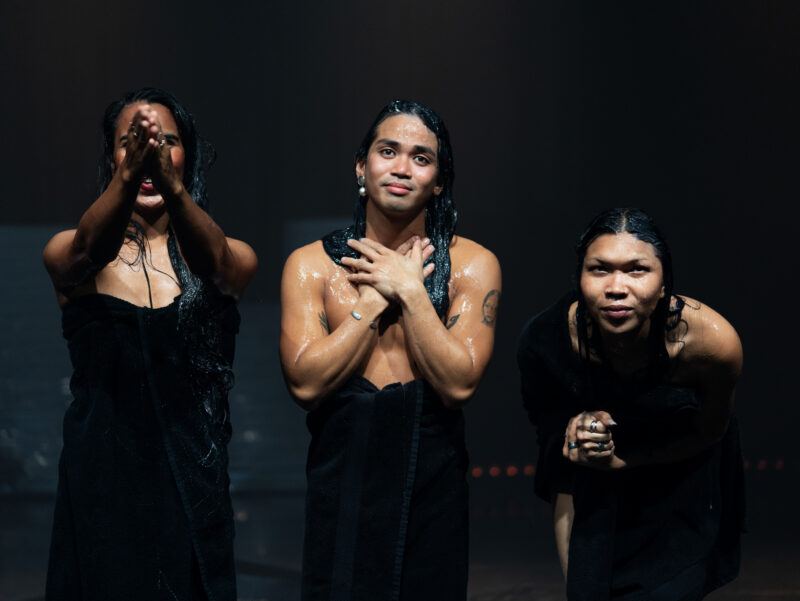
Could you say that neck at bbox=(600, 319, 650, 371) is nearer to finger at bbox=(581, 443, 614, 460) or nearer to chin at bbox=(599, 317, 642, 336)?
chin at bbox=(599, 317, 642, 336)

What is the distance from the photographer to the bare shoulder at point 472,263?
3049 mm

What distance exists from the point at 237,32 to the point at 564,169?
1454mm

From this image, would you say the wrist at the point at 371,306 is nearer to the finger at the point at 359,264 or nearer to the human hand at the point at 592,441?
the finger at the point at 359,264

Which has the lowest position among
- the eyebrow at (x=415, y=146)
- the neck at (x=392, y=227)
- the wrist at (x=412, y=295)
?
the wrist at (x=412, y=295)

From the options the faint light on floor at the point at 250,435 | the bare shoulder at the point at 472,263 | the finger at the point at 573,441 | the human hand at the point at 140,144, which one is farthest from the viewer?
the faint light on floor at the point at 250,435

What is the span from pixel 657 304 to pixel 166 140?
1.21 m

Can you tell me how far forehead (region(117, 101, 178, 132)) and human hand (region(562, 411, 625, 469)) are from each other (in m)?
1.19

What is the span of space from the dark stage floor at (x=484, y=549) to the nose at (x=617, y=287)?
1834mm

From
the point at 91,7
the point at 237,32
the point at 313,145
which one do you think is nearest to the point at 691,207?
the point at 313,145

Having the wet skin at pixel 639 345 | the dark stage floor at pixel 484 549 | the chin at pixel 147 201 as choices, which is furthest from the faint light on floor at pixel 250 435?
the wet skin at pixel 639 345

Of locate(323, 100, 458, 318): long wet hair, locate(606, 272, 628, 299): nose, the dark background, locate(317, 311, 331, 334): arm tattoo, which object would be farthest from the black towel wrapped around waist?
the dark background

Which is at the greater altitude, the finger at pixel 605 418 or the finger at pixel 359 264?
the finger at pixel 359 264

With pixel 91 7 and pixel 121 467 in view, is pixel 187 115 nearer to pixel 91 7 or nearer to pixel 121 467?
pixel 121 467

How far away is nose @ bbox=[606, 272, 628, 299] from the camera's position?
2.83 m
